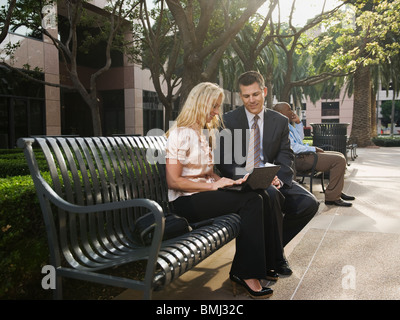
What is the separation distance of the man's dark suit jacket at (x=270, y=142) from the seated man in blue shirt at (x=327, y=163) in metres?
2.86

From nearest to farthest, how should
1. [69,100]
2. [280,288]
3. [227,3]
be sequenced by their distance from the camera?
[280,288] → [227,3] → [69,100]

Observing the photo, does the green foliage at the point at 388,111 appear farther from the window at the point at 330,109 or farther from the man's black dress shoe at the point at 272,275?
the man's black dress shoe at the point at 272,275

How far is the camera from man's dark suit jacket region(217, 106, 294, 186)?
13.1ft

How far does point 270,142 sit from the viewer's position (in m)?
3.99

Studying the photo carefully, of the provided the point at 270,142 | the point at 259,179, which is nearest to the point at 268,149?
the point at 270,142

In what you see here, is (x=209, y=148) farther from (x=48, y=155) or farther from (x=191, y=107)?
(x=48, y=155)

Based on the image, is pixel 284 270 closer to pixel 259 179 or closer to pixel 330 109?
pixel 259 179

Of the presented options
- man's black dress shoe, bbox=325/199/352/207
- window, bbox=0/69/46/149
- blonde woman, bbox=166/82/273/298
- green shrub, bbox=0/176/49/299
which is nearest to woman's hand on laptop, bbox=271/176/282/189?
blonde woman, bbox=166/82/273/298

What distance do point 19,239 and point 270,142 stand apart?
2.33 meters

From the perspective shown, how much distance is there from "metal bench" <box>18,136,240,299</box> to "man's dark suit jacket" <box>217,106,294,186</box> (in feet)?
2.59

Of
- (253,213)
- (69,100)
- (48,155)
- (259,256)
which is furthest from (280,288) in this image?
(69,100)

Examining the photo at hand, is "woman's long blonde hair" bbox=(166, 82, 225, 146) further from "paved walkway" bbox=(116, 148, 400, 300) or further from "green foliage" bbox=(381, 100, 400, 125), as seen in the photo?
"green foliage" bbox=(381, 100, 400, 125)
